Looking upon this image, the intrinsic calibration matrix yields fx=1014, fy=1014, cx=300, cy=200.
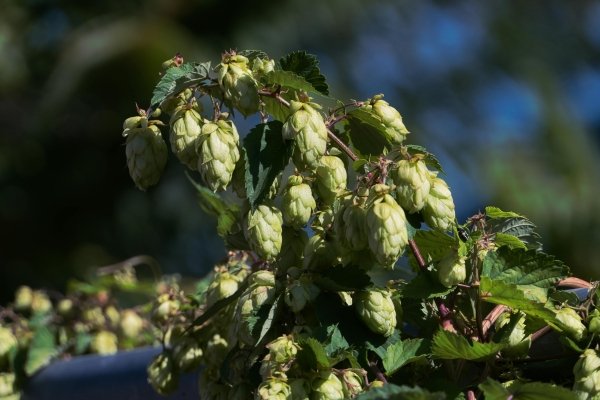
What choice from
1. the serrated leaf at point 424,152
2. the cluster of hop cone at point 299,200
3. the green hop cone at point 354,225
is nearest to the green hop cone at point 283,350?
the cluster of hop cone at point 299,200

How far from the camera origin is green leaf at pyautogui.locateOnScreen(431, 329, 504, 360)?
0.89 meters

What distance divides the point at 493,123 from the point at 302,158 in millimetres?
9757

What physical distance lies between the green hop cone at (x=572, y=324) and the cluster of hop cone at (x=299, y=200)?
0.32 ft

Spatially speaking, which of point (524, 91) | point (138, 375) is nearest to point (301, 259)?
point (138, 375)

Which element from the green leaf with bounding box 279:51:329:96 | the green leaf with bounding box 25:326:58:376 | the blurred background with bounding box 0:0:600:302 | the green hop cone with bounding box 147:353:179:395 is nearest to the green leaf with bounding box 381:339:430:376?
the green leaf with bounding box 279:51:329:96

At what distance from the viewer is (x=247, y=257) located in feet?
4.22

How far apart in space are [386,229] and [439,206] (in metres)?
0.09

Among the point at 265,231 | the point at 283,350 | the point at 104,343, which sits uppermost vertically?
the point at 265,231

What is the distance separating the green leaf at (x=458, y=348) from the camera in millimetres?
887

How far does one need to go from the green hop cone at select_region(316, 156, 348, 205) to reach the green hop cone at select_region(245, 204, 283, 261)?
0.06 m

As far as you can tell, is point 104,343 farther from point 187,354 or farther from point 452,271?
point 452,271

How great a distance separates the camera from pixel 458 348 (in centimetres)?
90

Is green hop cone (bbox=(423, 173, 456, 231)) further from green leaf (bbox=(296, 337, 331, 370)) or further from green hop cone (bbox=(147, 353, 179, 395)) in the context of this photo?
green hop cone (bbox=(147, 353, 179, 395))

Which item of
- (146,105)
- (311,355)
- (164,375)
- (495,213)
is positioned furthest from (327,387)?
(146,105)
